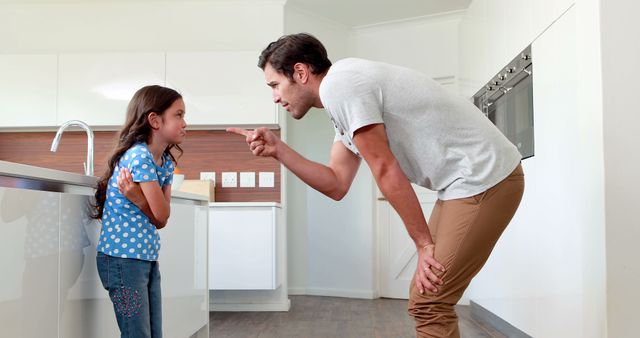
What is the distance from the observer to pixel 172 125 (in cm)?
223

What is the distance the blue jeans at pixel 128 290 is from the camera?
196 centimetres

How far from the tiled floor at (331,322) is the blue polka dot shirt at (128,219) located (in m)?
1.96

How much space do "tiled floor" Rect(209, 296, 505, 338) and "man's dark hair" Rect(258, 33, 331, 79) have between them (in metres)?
2.39

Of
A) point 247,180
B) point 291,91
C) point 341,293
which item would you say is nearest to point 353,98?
point 291,91

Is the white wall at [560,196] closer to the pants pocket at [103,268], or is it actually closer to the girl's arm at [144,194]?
the girl's arm at [144,194]

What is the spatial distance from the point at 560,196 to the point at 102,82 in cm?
333

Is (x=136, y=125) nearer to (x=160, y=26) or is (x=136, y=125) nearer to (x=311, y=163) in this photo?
(x=311, y=163)

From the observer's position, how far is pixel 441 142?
155 centimetres

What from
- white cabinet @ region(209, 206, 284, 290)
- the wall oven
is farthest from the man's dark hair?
white cabinet @ region(209, 206, 284, 290)

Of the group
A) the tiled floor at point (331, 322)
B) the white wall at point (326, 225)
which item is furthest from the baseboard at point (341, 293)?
the tiled floor at point (331, 322)

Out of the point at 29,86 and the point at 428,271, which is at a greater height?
the point at 29,86

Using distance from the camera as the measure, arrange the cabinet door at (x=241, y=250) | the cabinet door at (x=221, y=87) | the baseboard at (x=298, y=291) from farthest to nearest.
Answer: the baseboard at (x=298, y=291) < the cabinet door at (x=221, y=87) < the cabinet door at (x=241, y=250)

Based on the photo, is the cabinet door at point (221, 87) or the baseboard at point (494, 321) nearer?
the baseboard at point (494, 321)

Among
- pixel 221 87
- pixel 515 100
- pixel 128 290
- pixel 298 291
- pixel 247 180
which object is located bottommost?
pixel 298 291
